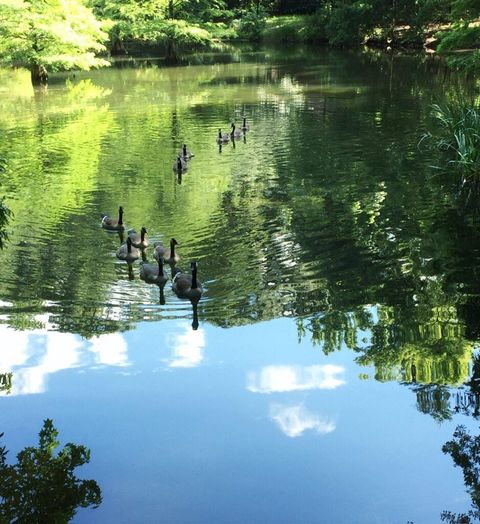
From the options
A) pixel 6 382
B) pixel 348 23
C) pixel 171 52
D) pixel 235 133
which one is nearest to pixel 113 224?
pixel 6 382

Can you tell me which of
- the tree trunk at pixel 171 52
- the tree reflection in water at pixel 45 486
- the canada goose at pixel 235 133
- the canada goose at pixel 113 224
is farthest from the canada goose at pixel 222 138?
the tree trunk at pixel 171 52

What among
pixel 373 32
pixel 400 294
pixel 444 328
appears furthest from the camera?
pixel 373 32

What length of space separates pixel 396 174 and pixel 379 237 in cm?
467

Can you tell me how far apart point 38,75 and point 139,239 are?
1040 inches

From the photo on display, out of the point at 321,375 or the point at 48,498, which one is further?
the point at 321,375

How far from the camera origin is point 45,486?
6.67 m

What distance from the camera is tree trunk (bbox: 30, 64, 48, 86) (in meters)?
35.9

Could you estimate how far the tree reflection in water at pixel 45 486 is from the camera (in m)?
6.30

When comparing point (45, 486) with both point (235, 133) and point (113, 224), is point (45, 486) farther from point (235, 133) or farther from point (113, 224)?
point (235, 133)

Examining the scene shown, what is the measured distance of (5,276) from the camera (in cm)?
1161

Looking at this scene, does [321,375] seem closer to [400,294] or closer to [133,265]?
[400,294]

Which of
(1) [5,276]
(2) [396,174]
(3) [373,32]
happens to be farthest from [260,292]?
(3) [373,32]

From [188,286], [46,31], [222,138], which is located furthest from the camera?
[46,31]

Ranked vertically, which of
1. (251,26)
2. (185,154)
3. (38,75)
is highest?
(251,26)
